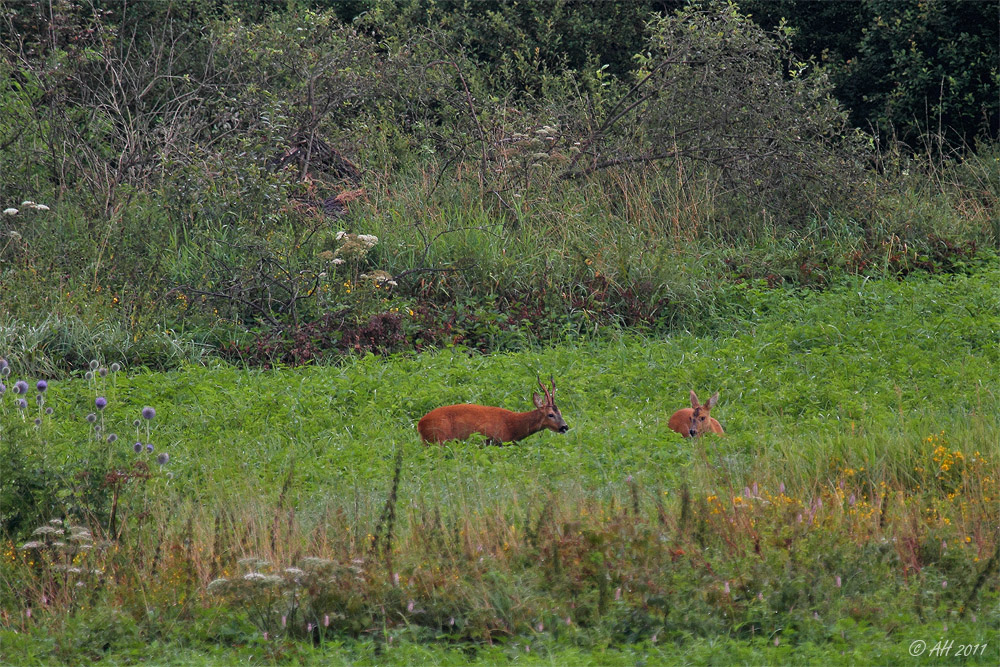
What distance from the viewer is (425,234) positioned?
1212cm

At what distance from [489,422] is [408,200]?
562 centimetres

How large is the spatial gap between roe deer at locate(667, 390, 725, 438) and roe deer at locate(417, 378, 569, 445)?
31.0 inches

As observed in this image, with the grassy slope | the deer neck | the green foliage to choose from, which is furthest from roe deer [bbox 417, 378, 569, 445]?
the green foliage

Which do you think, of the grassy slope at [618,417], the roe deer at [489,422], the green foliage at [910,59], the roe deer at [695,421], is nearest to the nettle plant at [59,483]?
the grassy slope at [618,417]

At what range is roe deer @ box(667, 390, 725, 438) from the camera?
7793 millimetres

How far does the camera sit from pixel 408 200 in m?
13.1

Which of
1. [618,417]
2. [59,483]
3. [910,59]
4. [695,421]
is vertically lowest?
[618,417]

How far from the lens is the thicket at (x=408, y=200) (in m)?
10.9

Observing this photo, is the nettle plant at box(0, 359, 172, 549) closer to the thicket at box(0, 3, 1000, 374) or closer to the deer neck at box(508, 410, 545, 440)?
the deer neck at box(508, 410, 545, 440)

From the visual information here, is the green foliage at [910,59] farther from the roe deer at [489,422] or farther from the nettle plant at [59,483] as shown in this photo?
the nettle plant at [59,483]

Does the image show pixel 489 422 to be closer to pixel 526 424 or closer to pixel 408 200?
pixel 526 424

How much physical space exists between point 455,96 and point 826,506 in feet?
35.7

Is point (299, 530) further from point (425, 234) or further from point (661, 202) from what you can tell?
point (661, 202)

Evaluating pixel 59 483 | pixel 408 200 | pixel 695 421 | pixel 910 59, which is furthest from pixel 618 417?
pixel 910 59
